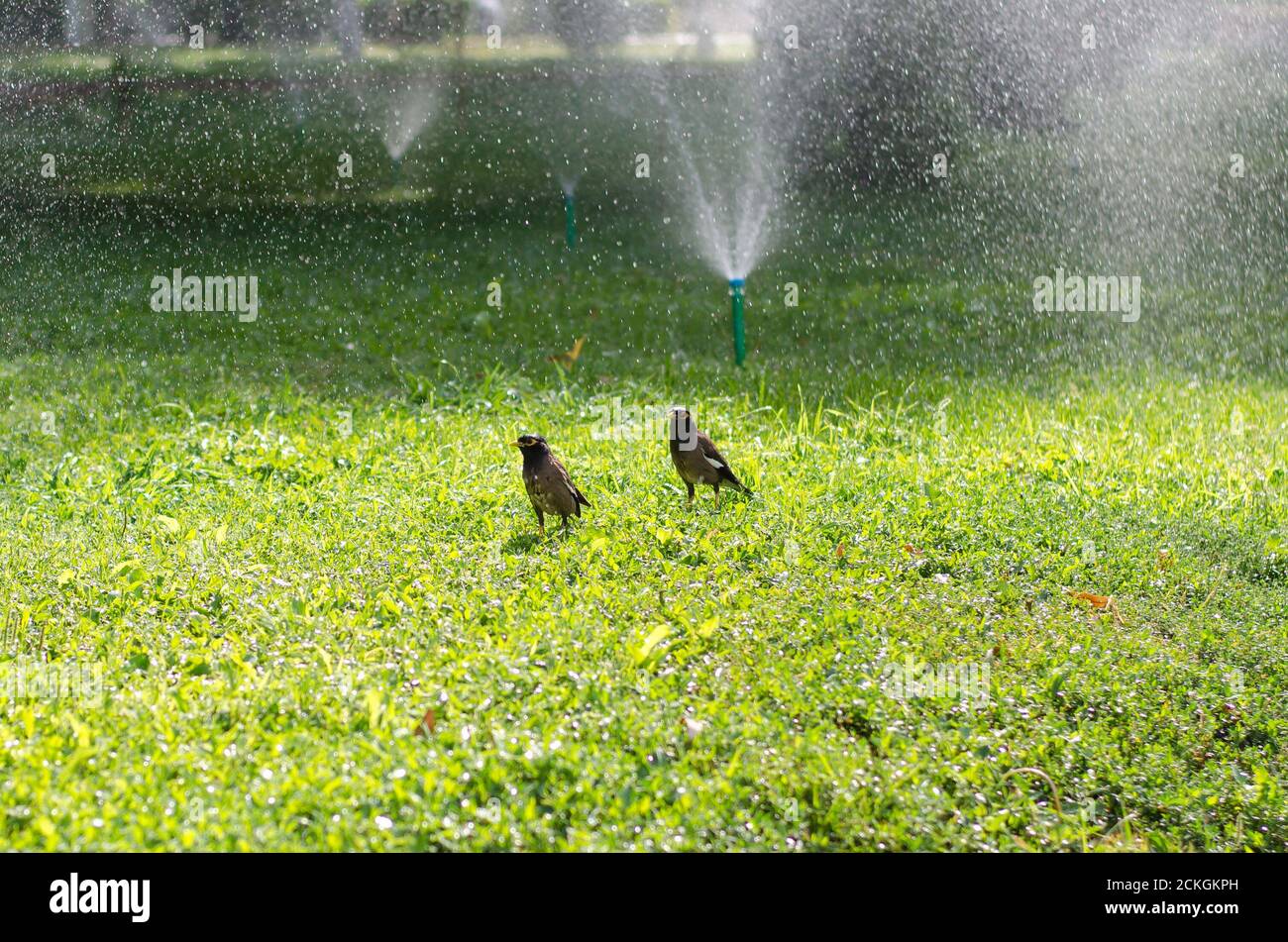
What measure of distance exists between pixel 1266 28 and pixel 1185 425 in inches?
382

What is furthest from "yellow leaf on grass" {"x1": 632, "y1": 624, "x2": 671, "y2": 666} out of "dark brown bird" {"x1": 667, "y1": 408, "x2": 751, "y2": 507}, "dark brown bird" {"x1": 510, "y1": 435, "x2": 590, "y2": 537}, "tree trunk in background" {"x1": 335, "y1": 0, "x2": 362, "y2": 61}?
"tree trunk in background" {"x1": 335, "y1": 0, "x2": 362, "y2": 61}

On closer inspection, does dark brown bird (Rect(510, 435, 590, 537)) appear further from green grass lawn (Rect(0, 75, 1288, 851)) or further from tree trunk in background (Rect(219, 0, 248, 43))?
tree trunk in background (Rect(219, 0, 248, 43))

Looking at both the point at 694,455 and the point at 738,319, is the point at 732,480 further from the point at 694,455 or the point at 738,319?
the point at 738,319

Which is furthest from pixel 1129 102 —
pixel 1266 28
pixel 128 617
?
pixel 128 617

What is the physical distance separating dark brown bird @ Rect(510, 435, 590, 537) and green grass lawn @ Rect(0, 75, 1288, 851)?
4.5 inches

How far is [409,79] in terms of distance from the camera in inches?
659

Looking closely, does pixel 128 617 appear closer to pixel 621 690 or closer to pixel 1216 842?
pixel 621 690

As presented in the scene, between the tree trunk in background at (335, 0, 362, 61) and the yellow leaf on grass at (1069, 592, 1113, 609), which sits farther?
the tree trunk in background at (335, 0, 362, 61)

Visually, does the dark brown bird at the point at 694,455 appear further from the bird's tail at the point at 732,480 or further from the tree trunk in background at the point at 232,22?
the tree trunk in background at the point at 232,22

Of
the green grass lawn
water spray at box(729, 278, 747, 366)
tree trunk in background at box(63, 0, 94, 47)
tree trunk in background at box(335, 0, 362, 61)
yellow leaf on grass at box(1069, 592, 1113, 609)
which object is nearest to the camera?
the green grass lawn

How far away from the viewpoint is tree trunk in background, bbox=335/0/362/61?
16.7m

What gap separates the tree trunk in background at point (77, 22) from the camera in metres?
15.5

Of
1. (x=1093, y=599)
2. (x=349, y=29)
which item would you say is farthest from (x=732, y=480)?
(x=349, y=29)

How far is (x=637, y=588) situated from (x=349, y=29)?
47.0ft
